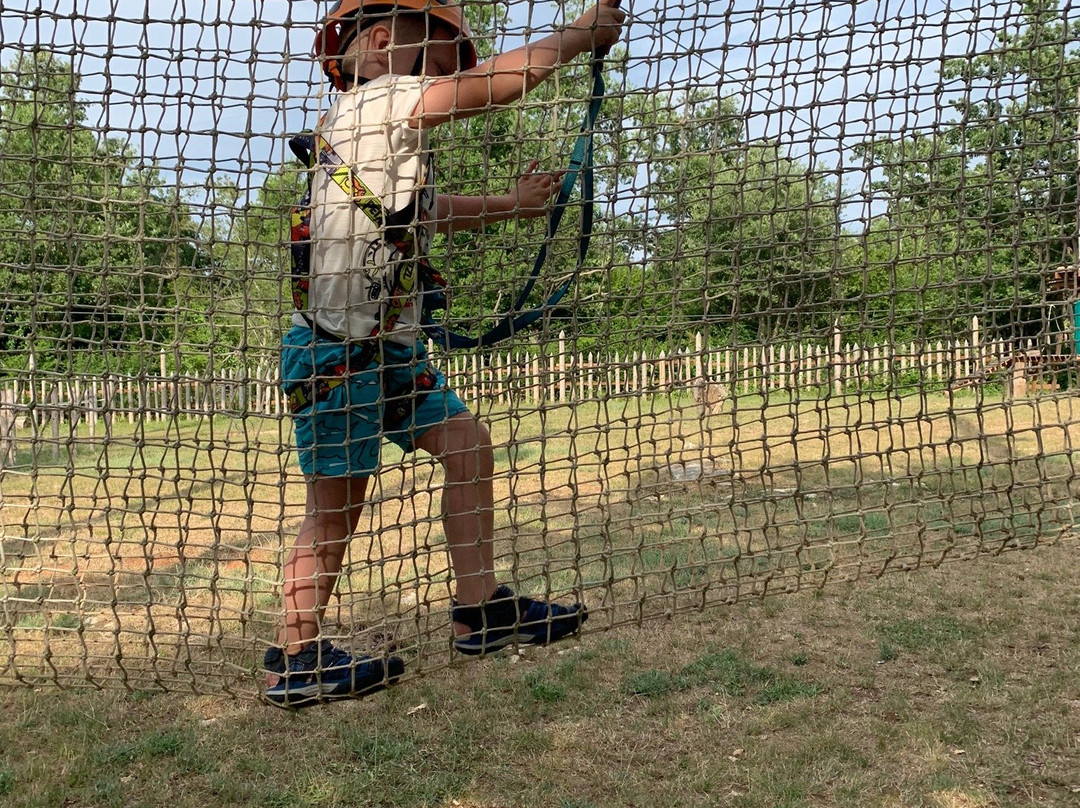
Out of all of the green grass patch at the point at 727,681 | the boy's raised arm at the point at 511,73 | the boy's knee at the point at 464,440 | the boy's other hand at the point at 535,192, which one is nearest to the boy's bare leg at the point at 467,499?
the boy's knee at the point at 464,440

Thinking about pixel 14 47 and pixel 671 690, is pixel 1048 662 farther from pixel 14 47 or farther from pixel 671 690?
pixel 14 47

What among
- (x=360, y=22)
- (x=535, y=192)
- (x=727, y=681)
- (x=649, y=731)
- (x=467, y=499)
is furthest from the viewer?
(x=727, y=681)

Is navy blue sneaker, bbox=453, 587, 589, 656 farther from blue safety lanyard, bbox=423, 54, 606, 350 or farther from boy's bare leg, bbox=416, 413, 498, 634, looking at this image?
blue safety lanyard, bbox=423, 54, 606, 350

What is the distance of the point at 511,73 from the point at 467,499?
990 millimetres

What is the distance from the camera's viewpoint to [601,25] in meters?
1.98

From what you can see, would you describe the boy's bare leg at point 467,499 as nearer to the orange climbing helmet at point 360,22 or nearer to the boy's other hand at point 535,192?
the boy's other hand at point 535,192

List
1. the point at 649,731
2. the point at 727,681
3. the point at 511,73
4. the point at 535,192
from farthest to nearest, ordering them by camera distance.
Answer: the point at 727,681
the point at 649,731
the point at 535,192
the point at 511,73

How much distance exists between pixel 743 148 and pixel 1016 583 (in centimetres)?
266

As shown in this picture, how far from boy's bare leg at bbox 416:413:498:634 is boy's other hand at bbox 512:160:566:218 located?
554 millimetres

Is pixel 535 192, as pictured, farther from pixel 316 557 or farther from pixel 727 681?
pixel 727 681

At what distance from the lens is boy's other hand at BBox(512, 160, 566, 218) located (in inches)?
90.9

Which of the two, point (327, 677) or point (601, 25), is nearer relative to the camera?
point (601, 25)

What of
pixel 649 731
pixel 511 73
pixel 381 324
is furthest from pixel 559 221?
pixel 649 731

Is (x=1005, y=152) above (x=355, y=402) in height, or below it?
above
